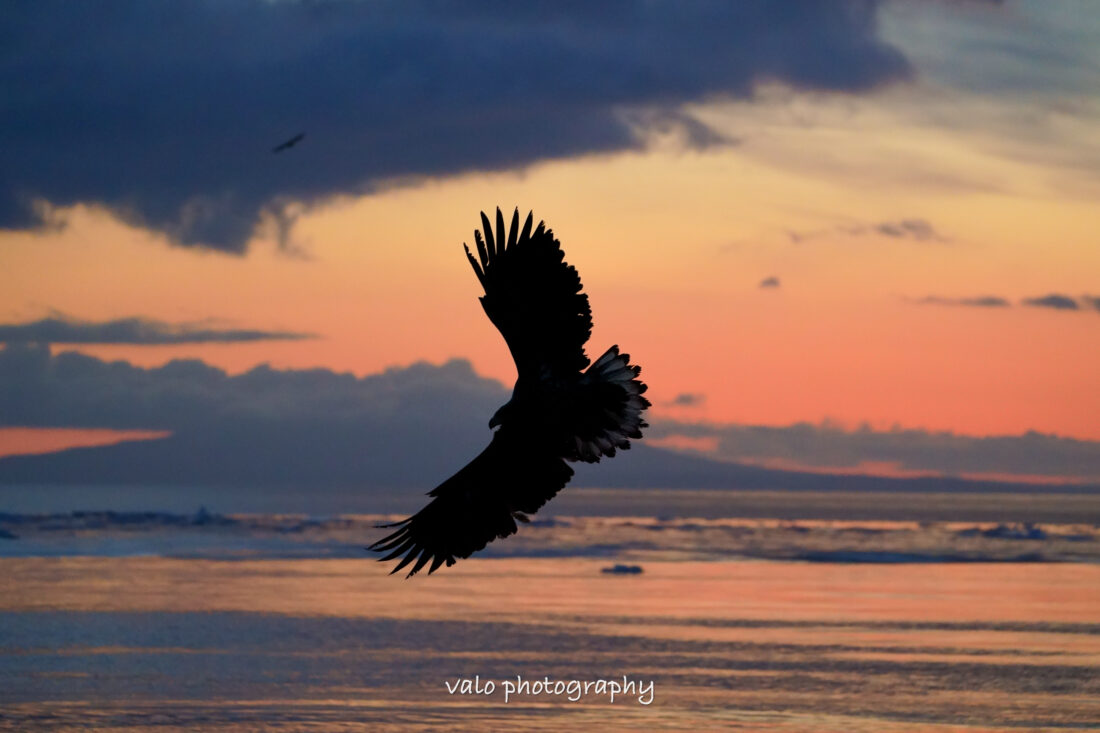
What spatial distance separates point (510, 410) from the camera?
34.1ft

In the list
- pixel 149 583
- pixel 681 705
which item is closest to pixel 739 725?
pixel 681 705

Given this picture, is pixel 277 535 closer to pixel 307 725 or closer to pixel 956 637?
pixel 956 637

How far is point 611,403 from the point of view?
34.6ft

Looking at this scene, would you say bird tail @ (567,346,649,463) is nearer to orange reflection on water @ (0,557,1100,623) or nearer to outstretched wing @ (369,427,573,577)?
outstretched wing @ (369,427,573,577)

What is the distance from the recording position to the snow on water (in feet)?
131

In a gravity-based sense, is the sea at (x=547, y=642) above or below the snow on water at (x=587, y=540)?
below

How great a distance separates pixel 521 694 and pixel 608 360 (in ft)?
32.1

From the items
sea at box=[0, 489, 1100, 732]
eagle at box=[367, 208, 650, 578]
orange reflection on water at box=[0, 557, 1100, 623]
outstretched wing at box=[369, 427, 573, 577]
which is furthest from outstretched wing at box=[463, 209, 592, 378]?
orange reflection on water at box=[0, 557, 1100, 623]

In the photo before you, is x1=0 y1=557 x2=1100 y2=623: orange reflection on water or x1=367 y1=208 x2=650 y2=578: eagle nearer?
x1=367 y1=208 x2=650 y2=578: eagle

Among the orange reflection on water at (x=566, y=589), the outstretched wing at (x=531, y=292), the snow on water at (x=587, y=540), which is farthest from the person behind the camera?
the snow on water at (x=587, y=540)

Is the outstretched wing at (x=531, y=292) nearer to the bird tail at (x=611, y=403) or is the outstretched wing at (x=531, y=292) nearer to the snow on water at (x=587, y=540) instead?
the bird tail at (x=611, y=403)

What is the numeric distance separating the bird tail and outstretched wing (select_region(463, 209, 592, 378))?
15.0 inches

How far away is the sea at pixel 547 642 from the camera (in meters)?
18.2

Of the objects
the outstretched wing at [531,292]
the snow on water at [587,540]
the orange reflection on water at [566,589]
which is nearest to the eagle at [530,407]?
the outstretched wing at [531,292]
